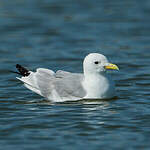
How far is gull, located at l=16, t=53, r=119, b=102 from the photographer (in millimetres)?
11195

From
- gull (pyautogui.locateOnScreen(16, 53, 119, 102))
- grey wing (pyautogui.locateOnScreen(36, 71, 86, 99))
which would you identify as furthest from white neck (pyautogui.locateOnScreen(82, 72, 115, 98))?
grey wing (pyautogui.locateOnScreen(36, 71, 86, 99))

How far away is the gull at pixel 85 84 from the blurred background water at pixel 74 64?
177 millimetres

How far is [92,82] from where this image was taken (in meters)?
11.2

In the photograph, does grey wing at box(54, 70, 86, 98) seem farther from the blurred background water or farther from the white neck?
the blurred background water

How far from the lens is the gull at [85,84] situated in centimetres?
1120

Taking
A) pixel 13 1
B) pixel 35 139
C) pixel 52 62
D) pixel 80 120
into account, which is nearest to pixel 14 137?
pixel 35 139

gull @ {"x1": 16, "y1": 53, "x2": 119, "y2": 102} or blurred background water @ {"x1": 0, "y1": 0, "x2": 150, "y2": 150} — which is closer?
blurred background water @ {"x1": 0, "y1": 0, "x2": 150, "y2": 150}

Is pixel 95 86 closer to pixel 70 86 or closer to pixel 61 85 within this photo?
pixel 70 86

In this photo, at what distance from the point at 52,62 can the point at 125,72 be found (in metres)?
2.07

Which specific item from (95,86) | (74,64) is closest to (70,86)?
(95,86)

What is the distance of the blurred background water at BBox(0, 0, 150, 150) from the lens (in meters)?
9.45

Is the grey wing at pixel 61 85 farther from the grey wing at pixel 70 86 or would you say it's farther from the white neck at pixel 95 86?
the white neck at pixel 95 86

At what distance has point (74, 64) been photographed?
15.1 m

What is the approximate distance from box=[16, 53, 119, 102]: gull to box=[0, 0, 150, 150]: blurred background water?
177 millimetres
